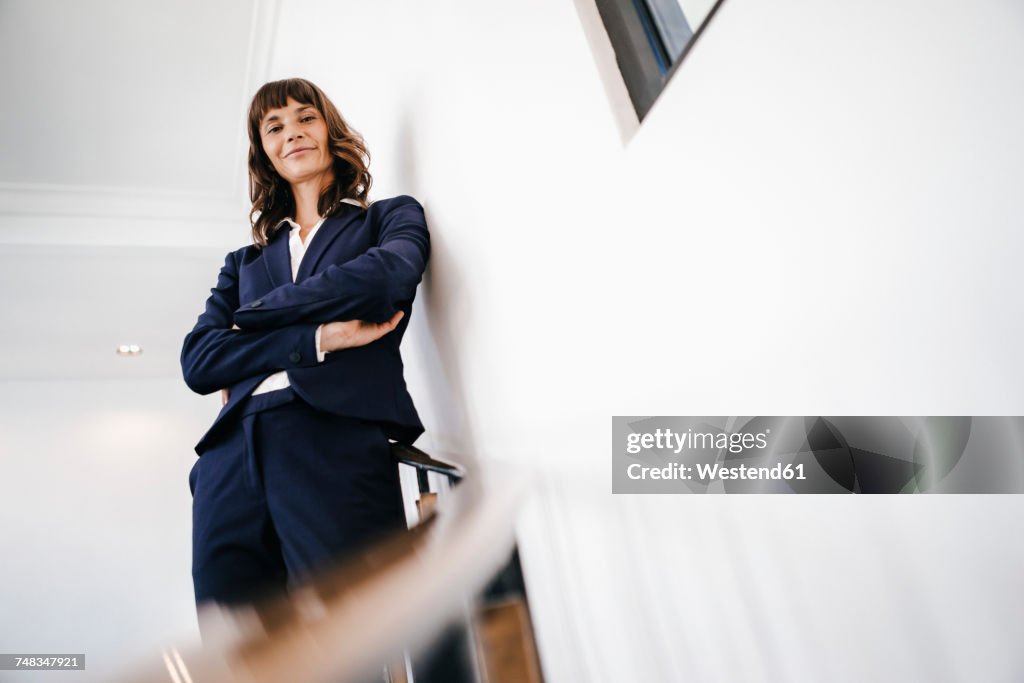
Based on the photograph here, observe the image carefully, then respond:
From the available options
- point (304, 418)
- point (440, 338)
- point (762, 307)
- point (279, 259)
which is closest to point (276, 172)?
point (279, 259)

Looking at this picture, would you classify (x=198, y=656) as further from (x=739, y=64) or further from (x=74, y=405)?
(x=74, y=405)

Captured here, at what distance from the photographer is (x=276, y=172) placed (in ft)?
6.69

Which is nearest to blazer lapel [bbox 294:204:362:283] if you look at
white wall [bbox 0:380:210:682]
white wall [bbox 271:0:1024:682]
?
white wall [bbox 271:0:1024:682]

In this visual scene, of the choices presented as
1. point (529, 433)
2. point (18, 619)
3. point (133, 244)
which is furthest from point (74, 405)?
point (529, 433)

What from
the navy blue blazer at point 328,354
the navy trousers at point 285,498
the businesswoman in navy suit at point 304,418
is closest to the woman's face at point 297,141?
the businesswoman in navy suit at point 304,418

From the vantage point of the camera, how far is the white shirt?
1452mm

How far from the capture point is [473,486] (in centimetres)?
85

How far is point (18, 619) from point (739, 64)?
6180 millimetres

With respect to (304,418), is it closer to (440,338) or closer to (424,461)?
(424,461)

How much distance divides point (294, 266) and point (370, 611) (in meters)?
1.39

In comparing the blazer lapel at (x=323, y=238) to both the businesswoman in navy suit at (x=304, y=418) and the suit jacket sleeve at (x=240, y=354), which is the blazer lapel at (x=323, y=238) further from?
the suit jacket sleeve at (x=240, y=354)
